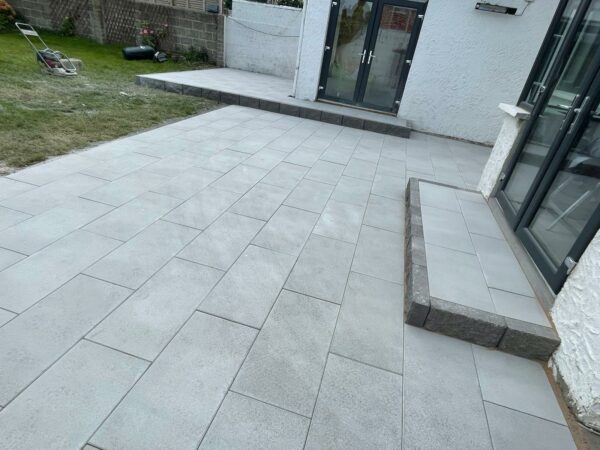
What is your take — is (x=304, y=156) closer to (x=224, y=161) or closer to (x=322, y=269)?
(x=224, y=161)

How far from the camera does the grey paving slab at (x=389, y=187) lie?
12.7 ft

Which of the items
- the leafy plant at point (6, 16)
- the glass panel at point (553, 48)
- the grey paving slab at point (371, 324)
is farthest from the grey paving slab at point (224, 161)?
the leafy plant at point (6, 16)

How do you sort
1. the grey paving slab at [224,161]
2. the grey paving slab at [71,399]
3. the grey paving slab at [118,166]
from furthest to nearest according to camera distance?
the grey paving slab at [224,161] → the grey paving slab at [118,166] → the grey paving slab at [71,399]

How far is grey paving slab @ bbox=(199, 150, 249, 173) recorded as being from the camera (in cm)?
381

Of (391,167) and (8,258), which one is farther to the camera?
(391,167)

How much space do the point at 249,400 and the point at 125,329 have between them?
74 centimetres

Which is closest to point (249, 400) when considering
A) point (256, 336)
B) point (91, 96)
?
point (256, 336)

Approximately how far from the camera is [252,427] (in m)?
1.44

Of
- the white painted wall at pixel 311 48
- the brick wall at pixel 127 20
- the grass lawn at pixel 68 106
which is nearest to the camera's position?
the grass lawn at pixel 68 106

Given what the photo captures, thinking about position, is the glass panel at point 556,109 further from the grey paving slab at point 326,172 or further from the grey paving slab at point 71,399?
the grey paving slab at point 71,399

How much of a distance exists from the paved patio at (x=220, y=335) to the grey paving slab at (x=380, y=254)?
0.6 inches

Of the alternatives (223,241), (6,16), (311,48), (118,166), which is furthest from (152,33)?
(223,241)

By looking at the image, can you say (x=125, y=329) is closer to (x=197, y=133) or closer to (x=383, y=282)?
(x=383, y=282)

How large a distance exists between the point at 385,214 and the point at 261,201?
119 centimetres
